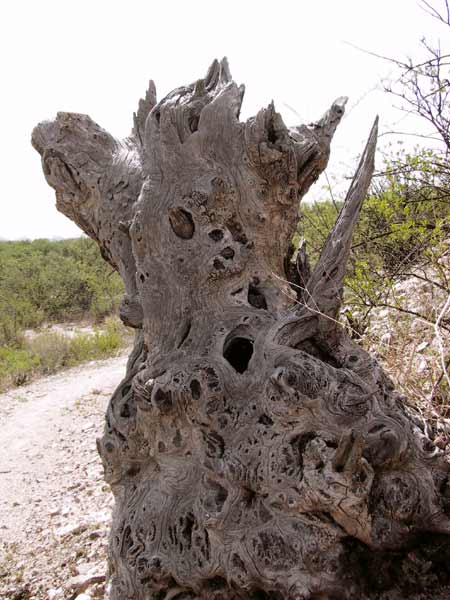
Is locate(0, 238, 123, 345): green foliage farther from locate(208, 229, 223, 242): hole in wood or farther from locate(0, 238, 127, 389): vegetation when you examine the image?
locate(208, 229, 223, 242): hole in wood

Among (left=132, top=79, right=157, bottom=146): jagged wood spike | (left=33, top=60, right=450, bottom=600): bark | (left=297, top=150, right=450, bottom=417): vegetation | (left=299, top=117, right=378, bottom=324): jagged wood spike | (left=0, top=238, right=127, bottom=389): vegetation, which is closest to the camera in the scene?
(left=33, top=60, right=450, bottom=600): bark

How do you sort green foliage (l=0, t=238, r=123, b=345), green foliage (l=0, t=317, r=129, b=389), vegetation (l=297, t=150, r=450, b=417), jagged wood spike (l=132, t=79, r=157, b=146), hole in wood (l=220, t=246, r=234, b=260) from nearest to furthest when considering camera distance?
hole in wood (l=220, t=246, r=234, b=260) → vegetation (l=297, t=150, r=450, b=417) → jagged wood spike (l=132, t=79, r=157, b=146) → green foliage (l=0, t=317, r=129, b=389) → green foliage (l=0, t=238, r=123, b=345)

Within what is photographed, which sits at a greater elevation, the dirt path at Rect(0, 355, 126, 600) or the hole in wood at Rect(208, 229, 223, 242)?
the hole in wood at Rect(208, 229, 223, 242)

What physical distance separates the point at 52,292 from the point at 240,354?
52.4 feet

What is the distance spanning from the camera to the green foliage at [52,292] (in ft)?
50.4

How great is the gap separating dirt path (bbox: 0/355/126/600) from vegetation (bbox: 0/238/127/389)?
1882mm

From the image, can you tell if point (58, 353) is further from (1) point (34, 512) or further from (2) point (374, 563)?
(2) point (374, 563)

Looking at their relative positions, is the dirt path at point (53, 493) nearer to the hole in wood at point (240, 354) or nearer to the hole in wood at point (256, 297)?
the hole in wood at point (240, 354)

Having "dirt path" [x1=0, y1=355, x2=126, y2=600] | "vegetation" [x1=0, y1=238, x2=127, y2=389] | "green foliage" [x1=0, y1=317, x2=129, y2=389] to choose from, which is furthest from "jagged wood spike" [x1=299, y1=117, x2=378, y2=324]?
"green foliage" [x1=0, y1=317, x2=129, y2=389]

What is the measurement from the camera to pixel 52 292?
17625 mm

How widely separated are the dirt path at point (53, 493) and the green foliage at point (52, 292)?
571 centimetres

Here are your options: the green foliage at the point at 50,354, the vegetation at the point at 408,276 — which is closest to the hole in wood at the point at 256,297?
the vegetation at the point at 408,276

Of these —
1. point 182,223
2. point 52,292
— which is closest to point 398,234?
point 182,223

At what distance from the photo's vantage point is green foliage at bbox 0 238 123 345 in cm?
1536
